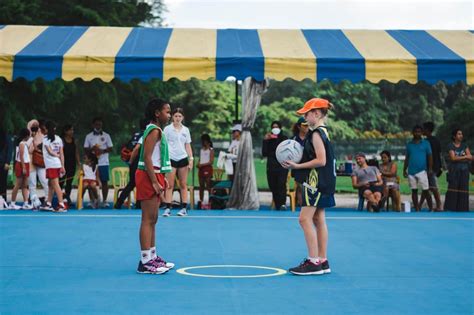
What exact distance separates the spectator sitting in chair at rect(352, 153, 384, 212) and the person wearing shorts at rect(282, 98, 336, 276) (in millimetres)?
7773

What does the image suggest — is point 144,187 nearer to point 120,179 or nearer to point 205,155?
point 120,179

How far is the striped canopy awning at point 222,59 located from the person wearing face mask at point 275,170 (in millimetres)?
1547

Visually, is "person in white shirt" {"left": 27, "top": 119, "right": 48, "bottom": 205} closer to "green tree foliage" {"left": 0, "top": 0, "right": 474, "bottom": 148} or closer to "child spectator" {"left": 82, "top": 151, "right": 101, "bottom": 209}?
"child spectator" {"left": 82, "top": 151, "right": 101, "bottom": 209}

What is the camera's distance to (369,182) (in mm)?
16016

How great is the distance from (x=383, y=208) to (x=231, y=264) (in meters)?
8.65

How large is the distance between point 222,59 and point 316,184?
273 inches

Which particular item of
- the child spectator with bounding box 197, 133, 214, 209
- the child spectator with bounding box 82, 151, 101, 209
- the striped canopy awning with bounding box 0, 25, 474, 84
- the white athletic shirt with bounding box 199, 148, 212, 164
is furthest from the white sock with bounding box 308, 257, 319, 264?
the white athletic shirt with bounding box 199, 148, 212, 164

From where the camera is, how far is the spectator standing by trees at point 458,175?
16594 mm

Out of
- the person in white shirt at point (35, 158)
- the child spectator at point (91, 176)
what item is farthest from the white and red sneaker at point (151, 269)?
the child spectator at point (91, 176)

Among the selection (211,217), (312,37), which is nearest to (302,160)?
(211,217)

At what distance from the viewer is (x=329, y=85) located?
2435 inches

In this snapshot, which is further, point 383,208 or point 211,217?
A: point 383,208

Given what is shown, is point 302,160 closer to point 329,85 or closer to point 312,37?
point 312,37

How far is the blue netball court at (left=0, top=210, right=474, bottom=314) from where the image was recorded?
6676 millimetres
